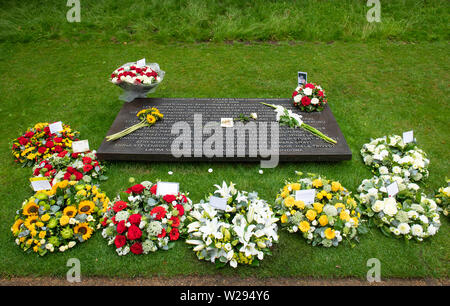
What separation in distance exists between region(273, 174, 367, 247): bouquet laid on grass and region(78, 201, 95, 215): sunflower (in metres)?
2.91

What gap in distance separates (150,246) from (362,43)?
985 centimetres

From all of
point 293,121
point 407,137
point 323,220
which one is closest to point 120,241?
point 323,220

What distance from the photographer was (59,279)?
416cm

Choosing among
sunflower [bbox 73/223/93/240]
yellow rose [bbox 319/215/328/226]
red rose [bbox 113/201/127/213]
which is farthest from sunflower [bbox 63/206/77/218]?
yellow rose [bbox 319/215/328/226]

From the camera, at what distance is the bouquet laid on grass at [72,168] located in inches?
204

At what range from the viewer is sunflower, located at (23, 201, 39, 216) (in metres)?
4.44

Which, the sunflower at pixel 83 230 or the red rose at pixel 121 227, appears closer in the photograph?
the red rose at pixel 121 227

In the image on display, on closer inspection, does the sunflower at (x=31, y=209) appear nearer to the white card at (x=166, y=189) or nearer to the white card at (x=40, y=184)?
the white card at (x=40, y=184)

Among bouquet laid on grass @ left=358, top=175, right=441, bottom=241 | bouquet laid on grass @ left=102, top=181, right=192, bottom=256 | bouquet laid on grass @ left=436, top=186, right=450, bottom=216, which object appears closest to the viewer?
bouquet laid on grass @ left=102, top=181, right=192, bottom=256

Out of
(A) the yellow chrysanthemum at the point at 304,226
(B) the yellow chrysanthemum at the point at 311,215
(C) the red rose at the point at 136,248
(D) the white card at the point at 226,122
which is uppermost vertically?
(D) the white card at the point at 226,122

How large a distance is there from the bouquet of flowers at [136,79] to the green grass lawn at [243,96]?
0.90 meters

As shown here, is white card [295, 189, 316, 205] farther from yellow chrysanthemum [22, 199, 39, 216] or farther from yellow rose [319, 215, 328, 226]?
yellow chrysanthemum [22, 199, 39, 216]

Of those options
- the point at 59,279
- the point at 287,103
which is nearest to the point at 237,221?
the point at 59,279

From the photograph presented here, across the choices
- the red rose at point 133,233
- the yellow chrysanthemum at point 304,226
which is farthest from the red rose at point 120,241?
the yellow chrysanthemum at point 304,226
